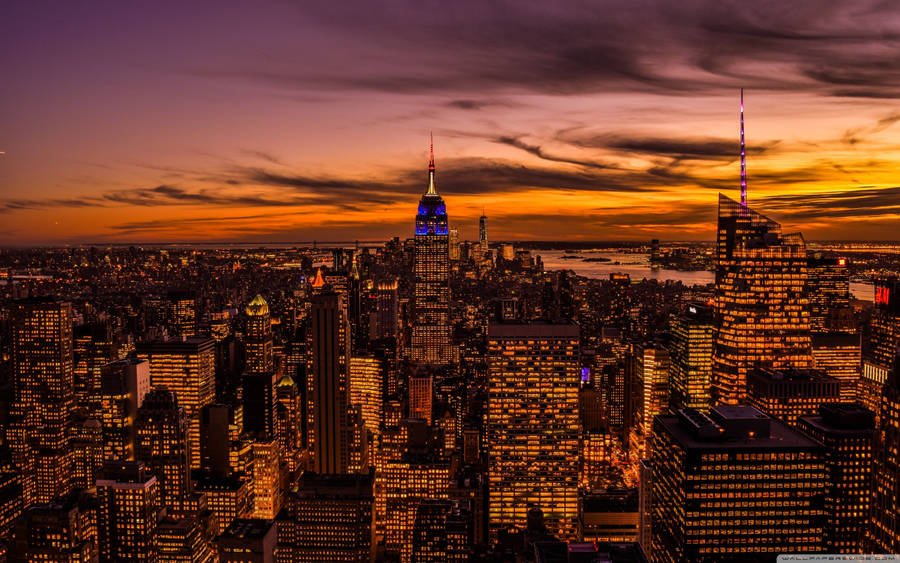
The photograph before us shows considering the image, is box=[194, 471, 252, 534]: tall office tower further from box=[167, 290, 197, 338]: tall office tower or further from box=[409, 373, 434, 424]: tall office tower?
box=[167, 290, 197, 338]: tall office tower

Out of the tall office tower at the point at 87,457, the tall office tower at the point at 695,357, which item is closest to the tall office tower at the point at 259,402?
the tall office tower at the point at 87,457

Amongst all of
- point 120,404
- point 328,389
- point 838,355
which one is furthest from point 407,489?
point 838,355

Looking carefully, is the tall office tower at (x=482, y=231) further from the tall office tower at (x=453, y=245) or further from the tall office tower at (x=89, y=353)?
the tall office tower at (x=89, y=353)

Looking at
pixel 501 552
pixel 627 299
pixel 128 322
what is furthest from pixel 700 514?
pixel 128 322

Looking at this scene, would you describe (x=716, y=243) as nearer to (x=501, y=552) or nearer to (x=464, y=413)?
(x=464, y=413)

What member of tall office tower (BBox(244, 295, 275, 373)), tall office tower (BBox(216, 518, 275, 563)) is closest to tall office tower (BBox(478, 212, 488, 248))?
tall office tower (BBox(244, 295, 275, 373))
